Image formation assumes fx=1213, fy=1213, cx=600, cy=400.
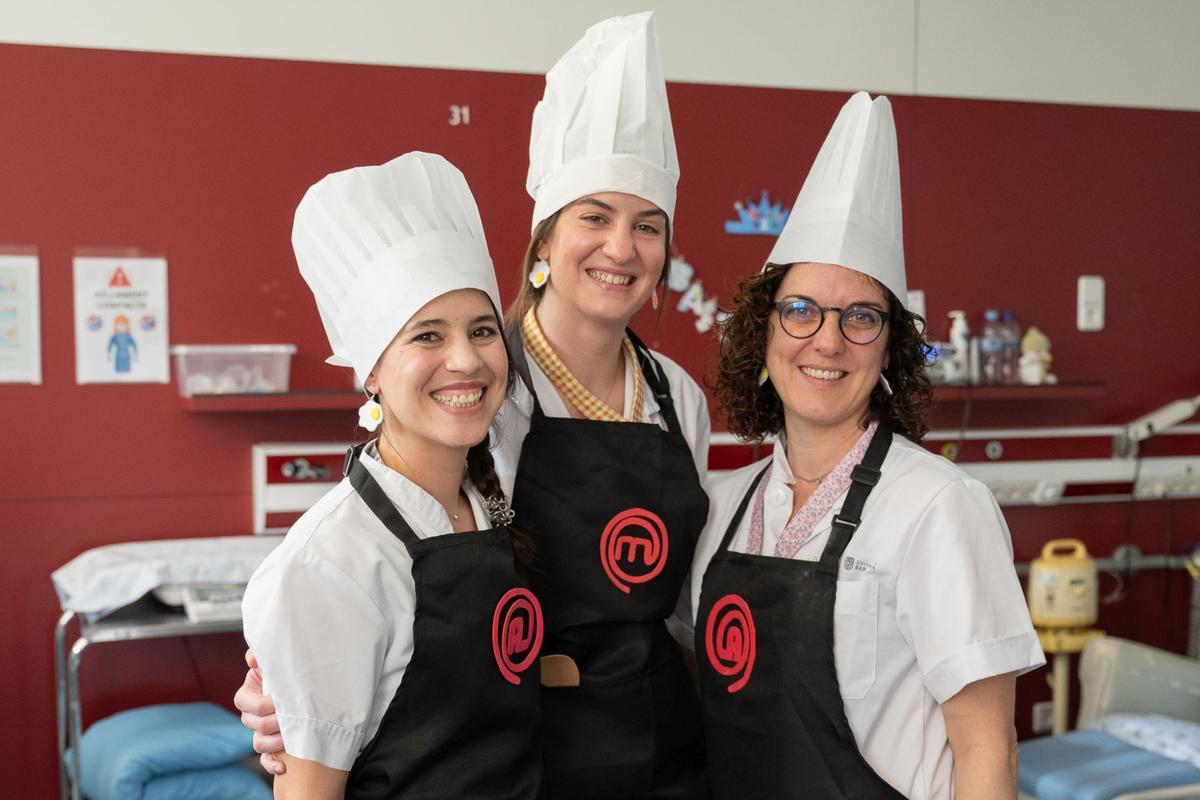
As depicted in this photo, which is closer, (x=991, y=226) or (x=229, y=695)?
(x=229, y=695)

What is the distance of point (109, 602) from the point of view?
3027 millimetres

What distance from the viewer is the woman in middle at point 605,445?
1835 mm

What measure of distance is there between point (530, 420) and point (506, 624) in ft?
1.43

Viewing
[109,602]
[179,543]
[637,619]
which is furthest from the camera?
[179,543]

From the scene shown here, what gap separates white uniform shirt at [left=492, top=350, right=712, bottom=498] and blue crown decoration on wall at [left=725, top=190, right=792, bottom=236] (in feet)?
5.82

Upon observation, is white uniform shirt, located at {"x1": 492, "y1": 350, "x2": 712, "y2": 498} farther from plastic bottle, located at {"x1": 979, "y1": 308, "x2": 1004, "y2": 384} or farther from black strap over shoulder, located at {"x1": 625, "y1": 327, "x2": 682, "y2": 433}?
plastic bottle, located at {"x1": 979, "y1": 308, "x2": 1004, "y2": 384}

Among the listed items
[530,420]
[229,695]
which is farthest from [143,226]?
[530,420]

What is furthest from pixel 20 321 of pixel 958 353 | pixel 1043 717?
pixel 1043 717

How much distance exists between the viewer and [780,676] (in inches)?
66.9

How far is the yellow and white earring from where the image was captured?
202 cm

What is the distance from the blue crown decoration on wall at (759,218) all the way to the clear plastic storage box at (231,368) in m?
1.45

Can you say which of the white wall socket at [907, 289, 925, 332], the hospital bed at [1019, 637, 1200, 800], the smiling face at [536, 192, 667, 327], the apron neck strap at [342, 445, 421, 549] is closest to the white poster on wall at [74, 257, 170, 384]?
the smiling face at [536, 192, 667, 327]

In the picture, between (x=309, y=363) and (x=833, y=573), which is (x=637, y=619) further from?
(x=309, y=363)

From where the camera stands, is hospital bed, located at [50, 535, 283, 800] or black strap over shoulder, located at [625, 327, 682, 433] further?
hospital bed, located at [50, 535, 283, 800]
